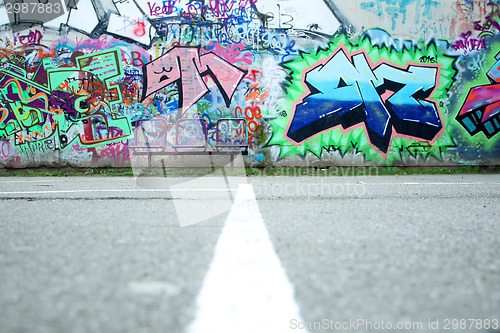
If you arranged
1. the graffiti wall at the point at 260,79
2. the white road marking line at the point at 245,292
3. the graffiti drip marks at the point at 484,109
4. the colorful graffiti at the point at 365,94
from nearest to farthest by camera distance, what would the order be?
the white road marking line at the point at 245,292
the graffiti wall at the point at 260,79
the colorful graffiti at the point at 365,94
the graffiti drip marks at the point at 484,109

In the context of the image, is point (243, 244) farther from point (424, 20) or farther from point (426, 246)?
point (424, 20)

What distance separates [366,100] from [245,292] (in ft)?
28.7

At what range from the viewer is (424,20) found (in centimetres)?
945

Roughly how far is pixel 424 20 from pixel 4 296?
33.0 ft

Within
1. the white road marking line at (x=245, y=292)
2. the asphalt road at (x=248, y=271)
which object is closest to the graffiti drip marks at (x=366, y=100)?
the asphalt road at (x=248, y=271)

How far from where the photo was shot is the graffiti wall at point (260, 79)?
941 cm

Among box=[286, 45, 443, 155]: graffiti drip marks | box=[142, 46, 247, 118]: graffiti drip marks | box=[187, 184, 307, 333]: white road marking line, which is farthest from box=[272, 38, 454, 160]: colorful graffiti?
box=[187, 184, 307, 333]: white road marking line

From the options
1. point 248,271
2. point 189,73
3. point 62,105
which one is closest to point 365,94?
point 189,73

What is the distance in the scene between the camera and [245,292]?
142 centimetres

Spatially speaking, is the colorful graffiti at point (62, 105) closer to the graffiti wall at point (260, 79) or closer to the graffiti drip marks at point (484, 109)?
the graffiti wall at point (260, 79)

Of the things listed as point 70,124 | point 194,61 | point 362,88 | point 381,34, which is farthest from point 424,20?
point 70,124

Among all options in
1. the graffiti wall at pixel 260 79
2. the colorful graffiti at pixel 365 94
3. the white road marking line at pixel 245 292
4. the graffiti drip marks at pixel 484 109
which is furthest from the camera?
the graffiti drip marks at pixel 484 109

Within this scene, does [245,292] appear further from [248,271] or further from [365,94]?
[365,94]

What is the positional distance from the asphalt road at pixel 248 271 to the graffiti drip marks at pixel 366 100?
656cm
